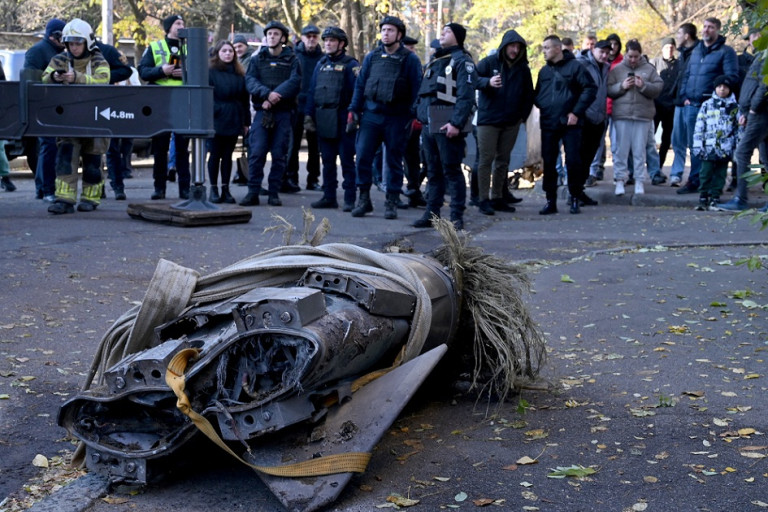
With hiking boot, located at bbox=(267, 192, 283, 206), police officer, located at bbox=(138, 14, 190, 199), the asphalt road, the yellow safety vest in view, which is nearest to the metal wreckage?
the asphalt road

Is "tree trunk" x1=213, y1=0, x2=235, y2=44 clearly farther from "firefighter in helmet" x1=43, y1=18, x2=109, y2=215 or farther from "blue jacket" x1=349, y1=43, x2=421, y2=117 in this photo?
"firefighter in helmet" x1=43, y1=18, x2=109, y2=215

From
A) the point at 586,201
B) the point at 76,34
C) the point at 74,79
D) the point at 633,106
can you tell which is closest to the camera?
the point at 74,79

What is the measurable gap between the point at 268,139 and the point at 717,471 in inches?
363

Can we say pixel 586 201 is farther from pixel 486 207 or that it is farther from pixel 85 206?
pixel 85 206

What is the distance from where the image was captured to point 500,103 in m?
12.0

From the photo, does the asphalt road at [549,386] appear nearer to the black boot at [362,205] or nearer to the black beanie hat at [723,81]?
the black boot at [362,205]

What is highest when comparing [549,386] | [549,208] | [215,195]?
[215,195]

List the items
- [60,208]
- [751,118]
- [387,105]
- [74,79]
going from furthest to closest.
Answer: [751,118] → [387,105] → [60,208] → [74,79]

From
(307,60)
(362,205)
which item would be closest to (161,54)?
(307,60)

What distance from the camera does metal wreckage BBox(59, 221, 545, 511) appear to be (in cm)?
331

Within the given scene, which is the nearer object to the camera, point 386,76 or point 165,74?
point 386,76

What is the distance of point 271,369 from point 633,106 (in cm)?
1146

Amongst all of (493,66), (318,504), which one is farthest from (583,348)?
(493,66)

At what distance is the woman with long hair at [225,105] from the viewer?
12250 millimetres
